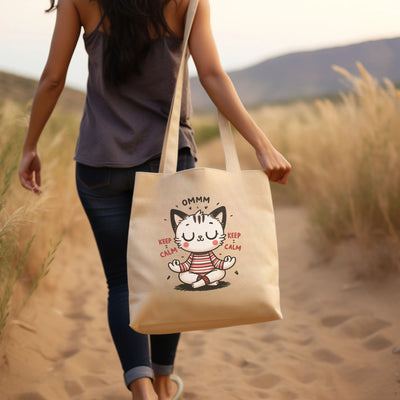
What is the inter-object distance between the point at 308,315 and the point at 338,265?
613 mm

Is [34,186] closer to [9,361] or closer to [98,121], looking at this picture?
[98,121]

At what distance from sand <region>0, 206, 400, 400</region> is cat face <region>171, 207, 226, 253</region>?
99cm

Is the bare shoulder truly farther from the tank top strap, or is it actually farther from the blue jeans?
the blue jeans

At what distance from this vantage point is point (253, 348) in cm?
257

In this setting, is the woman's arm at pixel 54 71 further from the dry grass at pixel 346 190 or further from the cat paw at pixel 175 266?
the dry grass at pixel 346 190

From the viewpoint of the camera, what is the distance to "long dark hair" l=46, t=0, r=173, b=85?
135 centimetres

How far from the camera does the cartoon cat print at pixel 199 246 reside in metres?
1.37

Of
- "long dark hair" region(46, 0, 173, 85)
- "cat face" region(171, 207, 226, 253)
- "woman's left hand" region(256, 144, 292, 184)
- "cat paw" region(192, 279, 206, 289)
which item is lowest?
"cat paw" region(192, 279, 206, 289)

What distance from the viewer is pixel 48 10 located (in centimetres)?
149

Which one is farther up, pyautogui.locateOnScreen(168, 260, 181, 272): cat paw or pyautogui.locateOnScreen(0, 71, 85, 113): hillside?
pyautogui.locateOnScreen(0, 71, 85, 113): hillside

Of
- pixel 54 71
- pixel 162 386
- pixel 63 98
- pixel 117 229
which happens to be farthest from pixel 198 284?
pixel 63 98

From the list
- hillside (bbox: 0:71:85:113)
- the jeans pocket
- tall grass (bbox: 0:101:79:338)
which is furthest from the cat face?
hillside (bbox: 0:71:85:113)

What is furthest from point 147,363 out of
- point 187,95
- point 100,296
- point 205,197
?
point 100,296

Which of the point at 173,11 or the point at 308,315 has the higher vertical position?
the point at 173,11
